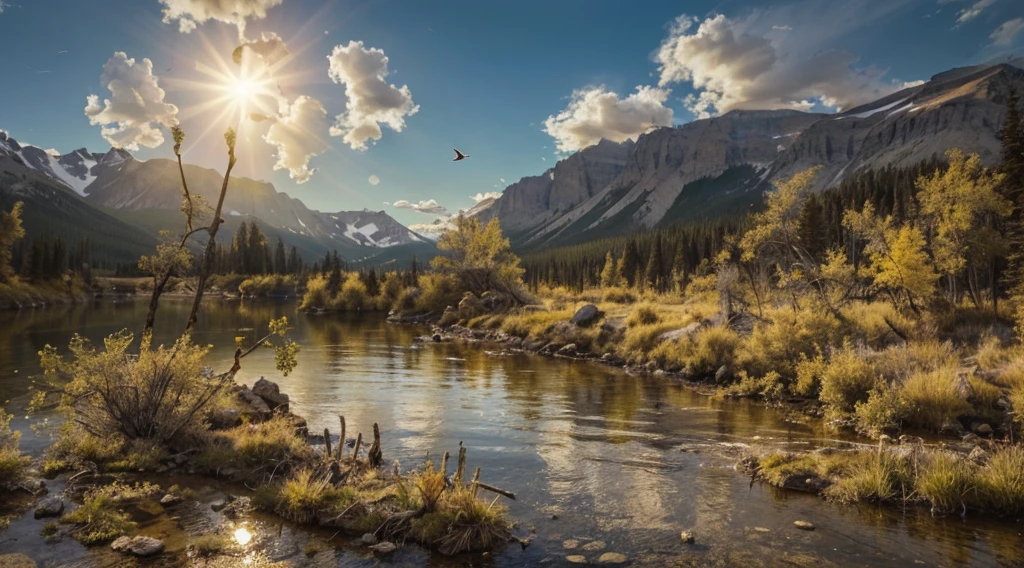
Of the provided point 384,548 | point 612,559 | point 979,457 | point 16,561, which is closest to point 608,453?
point 612,559

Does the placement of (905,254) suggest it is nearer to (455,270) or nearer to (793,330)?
(793,330)

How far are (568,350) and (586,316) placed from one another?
5003 mm

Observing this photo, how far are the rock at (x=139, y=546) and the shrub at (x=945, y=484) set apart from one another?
1600 centimetres

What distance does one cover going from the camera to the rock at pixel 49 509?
1087 cm

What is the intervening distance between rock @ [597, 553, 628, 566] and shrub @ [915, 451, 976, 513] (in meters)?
7.58

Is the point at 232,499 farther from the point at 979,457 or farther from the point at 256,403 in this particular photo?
the point at 979,457

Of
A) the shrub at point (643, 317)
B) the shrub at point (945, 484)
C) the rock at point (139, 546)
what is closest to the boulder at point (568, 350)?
the shrub at point (643, 317)

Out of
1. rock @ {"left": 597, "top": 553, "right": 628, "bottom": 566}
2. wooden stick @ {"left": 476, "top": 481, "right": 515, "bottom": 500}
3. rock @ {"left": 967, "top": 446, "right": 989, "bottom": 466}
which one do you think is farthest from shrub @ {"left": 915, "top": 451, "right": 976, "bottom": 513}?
wooden stick @ {"left": 476, "top": 481, "right": 515, "bottom": 500}

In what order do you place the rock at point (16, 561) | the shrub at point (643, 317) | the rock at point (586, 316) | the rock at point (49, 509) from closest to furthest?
the rock at point (16, 561), the rock at point (49, 509), the shrub at point (643, 317), the rock at point (586, 316)

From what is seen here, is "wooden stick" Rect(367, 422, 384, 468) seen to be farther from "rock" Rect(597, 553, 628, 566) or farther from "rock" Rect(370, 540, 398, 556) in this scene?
"rock" Rect(597, 553, 628, 566)

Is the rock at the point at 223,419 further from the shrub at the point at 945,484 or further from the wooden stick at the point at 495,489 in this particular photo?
the shrub at the point at 945,484

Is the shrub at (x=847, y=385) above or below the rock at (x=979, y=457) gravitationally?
above

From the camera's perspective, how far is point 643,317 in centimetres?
4022

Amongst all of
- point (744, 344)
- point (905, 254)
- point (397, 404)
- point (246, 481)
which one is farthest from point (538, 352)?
point (246, 481)
